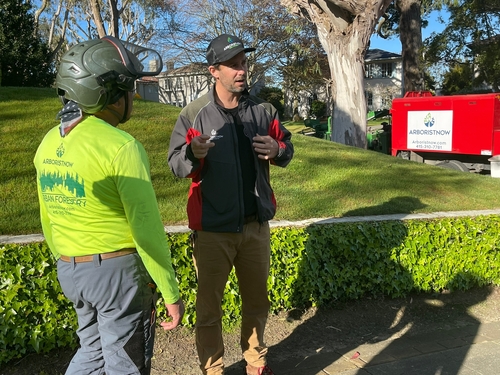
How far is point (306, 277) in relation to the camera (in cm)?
434

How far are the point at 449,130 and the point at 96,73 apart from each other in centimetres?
1156

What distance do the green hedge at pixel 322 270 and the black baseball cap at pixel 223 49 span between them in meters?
1.43

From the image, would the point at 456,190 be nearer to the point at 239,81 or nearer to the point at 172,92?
the point at 239,81

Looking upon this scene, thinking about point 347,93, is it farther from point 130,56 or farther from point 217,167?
point 130,56

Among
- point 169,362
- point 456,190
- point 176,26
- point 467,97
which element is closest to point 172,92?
point 176,26

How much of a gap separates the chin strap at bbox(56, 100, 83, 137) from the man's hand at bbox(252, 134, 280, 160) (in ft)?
3.81

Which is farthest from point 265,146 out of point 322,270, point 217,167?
point 322,270

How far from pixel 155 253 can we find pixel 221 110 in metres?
1.35

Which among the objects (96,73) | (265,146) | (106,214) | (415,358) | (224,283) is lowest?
(415,358)

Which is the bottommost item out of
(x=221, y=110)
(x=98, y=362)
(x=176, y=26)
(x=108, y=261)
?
(x=98, y=362)

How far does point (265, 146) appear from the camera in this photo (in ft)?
9.87

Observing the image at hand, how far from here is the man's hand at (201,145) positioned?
2.82 m

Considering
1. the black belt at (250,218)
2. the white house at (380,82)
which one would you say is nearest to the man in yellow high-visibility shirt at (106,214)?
the black belt at (250,218)

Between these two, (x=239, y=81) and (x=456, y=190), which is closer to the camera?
(x=239, y=81)
